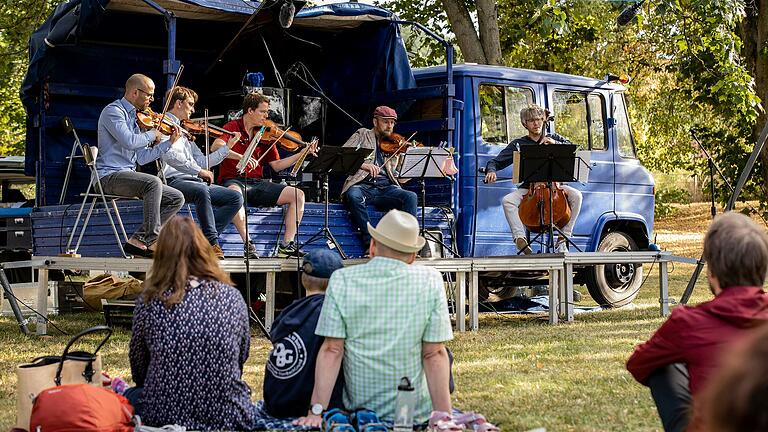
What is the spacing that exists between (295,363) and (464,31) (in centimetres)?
1165

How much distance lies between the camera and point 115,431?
4.68m

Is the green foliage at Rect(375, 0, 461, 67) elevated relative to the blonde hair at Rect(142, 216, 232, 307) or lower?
elevated

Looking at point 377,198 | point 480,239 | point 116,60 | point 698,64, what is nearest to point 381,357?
point 377,198

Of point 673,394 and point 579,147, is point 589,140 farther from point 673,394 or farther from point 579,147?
point 673,394

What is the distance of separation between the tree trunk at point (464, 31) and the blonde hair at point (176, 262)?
452 inches

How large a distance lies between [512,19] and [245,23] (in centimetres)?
888

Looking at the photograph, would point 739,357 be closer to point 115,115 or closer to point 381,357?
point 381,357

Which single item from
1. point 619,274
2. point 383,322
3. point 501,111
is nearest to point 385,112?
point 501,111

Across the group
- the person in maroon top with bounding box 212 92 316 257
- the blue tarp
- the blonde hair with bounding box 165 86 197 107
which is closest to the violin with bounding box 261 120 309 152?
the person in maroon top with bounding box 212 92 316 257

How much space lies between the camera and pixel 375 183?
10.4 meters

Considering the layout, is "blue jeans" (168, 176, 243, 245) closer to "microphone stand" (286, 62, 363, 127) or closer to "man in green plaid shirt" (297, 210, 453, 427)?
"microphone stand" (286, 62, 363, 127)

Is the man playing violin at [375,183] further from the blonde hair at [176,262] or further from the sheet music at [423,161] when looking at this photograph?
the blonde hair at [176,262]

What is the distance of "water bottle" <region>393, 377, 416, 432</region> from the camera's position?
485 cm

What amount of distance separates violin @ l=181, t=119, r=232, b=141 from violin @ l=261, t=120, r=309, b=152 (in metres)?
0.36
